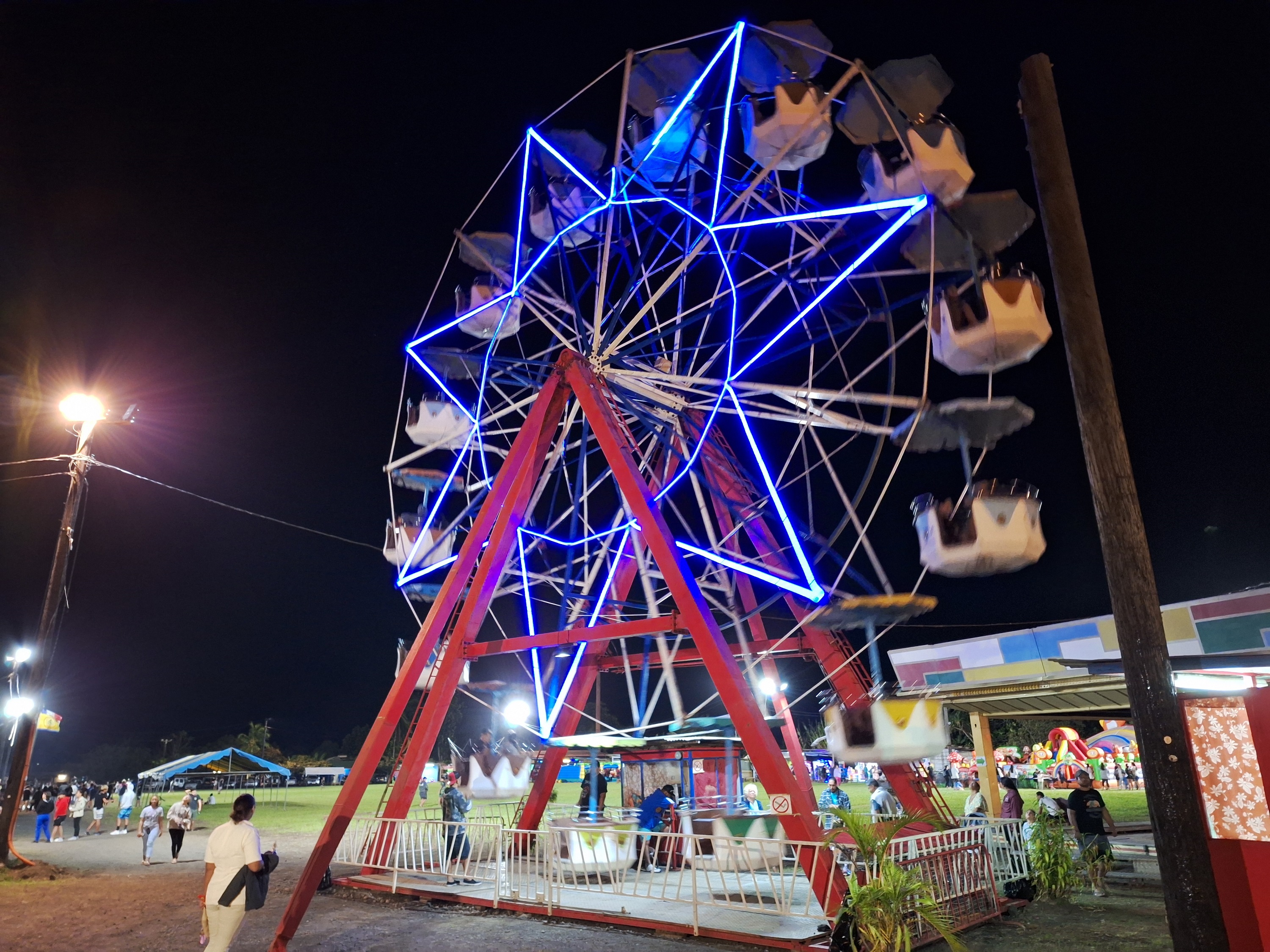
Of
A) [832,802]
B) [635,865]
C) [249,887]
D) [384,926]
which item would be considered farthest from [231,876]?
[832,802]

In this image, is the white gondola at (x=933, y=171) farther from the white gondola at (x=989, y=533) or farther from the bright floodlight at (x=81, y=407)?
the bright floodlight at (x=81, y=407)

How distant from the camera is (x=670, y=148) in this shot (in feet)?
40.0

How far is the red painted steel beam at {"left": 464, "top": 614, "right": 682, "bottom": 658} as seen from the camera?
968cm

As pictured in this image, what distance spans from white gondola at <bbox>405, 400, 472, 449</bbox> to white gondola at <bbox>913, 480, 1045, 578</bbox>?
27.2ft

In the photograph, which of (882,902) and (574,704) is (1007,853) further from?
(574,704)

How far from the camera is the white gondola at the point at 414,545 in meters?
14.1

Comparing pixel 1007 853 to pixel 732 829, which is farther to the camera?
pixel 732 829

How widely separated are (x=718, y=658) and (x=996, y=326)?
4784 mm

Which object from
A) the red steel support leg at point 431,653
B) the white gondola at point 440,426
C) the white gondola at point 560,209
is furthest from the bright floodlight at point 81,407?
the white gondola at point 560,209

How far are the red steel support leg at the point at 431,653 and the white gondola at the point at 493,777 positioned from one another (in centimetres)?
66

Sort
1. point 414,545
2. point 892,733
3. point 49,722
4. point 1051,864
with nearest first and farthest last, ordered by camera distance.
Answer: point 892,733
point 1051,864
point 414,545
point 49,722

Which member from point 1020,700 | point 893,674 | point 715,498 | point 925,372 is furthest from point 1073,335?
point 893,674

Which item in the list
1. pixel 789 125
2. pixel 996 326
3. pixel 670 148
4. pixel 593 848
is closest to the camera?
pixel 996 326

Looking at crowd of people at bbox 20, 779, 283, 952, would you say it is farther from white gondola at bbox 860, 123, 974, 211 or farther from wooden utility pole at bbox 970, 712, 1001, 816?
wooden utility pole at bbox 970, 712, 1001, 816
